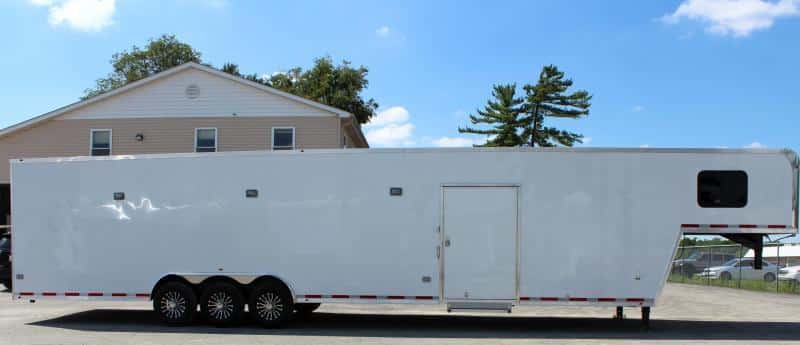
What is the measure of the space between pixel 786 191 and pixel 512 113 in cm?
3813

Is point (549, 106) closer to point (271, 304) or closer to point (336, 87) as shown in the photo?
point (336, 87)

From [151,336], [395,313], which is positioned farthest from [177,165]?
[395,313]

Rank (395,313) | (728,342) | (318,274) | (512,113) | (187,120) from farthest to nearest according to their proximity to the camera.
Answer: (512,113) → (187,120) → (395,313) → (318,274) → (728,342)

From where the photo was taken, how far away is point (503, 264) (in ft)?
35.6

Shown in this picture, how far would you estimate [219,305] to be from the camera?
37.2 ft

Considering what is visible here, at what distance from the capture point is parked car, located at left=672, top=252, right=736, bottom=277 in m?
24.4

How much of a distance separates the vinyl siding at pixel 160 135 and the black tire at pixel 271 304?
502 inches

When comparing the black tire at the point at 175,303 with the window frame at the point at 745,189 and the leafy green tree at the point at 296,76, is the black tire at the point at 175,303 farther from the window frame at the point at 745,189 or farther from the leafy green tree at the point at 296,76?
the leafy green tree at the point at 296,76

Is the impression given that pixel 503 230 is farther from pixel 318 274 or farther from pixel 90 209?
pixel 90 209

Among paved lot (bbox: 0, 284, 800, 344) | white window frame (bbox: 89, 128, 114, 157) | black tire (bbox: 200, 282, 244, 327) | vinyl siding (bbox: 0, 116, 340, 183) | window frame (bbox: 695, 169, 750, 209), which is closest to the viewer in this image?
paved lot (bbox: 0, 284, 800, 344)

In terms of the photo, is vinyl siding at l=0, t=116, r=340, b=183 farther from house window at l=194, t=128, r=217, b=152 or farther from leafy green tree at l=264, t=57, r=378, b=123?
leafy green tree at l=264, t=57, r=378, b=123

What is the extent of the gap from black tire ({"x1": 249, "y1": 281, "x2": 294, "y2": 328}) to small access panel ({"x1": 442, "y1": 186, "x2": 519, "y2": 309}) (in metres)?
2.51

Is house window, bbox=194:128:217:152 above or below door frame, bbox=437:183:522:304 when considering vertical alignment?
above

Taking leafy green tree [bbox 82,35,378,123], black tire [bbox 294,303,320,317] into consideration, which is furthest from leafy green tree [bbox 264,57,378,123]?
black tire [bbox 294,303,320,317]
